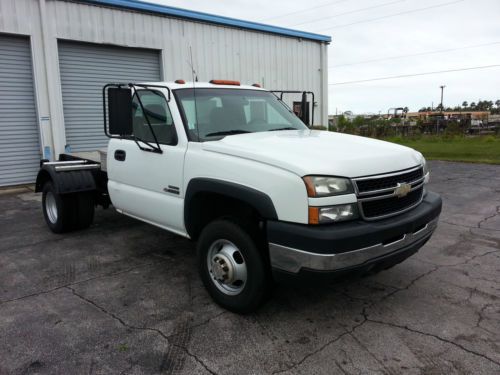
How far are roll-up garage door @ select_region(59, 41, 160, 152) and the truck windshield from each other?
7832 mm

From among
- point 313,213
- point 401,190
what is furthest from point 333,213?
point 401,190

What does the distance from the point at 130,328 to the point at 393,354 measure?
201 cm

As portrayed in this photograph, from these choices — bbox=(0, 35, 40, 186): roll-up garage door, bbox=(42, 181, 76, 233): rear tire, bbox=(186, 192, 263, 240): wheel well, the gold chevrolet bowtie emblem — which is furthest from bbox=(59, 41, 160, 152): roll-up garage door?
the gold chevrolet bowtie emblem

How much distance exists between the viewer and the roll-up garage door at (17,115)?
1023 cm

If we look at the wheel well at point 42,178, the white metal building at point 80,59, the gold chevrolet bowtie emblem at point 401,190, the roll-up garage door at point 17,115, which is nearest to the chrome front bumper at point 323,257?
the gold chevrolet bowtie emblem at point 401,190

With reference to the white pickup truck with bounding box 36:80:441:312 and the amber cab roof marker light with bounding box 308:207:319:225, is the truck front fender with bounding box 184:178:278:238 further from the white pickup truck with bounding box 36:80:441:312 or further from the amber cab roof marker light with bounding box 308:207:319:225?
the amber cab roof marker light with bounding box 308:207:319:225

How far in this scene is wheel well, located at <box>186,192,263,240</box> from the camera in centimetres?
354

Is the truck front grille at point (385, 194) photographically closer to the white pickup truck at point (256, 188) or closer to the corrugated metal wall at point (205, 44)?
the white pickup truck at point (256, 188)

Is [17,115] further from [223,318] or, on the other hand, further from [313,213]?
[313,213]

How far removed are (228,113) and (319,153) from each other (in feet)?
4.65

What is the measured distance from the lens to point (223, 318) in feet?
11.6

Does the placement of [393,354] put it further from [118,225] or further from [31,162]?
[31,162]

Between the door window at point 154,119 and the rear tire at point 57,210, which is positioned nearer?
the door window at point 154,119

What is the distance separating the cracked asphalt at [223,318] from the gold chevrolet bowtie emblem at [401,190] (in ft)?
3.15
